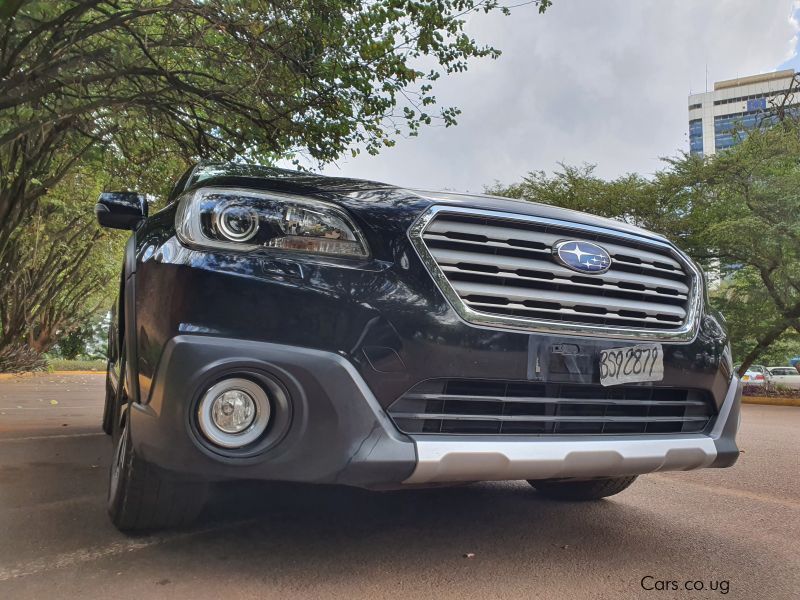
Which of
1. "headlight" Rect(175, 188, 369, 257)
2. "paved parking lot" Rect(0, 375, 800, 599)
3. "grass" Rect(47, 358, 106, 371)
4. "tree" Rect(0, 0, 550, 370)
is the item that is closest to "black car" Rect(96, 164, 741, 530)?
"headlight" Rect(175, 188, 369, 257)

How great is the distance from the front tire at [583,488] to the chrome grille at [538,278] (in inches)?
39.6

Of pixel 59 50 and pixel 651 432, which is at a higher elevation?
pixel 59 50

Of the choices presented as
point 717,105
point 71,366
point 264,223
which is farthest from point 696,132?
point 264,223

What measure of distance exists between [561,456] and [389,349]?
629mm

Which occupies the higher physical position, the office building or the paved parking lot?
the office building

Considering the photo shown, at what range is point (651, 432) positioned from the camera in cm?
227

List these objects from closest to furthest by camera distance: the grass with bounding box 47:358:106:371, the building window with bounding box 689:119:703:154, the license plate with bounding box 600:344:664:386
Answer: the license plate with bounding box 600:344:664:386 < the grass with bounding box 47:358:106:371 < the building window with bounding box 689:119:703:154

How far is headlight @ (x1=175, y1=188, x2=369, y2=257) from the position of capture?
1890 millimetres

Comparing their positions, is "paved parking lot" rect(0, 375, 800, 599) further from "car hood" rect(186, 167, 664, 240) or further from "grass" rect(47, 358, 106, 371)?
"grass" rect(47, 358, 106, 371)

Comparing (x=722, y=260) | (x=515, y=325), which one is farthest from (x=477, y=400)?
(x=722, y=260)

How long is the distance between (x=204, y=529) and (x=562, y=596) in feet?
4.30

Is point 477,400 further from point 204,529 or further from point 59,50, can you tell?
point 59,50

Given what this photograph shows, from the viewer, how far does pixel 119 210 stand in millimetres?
2674

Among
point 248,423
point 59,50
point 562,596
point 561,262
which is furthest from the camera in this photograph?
point 59,50
